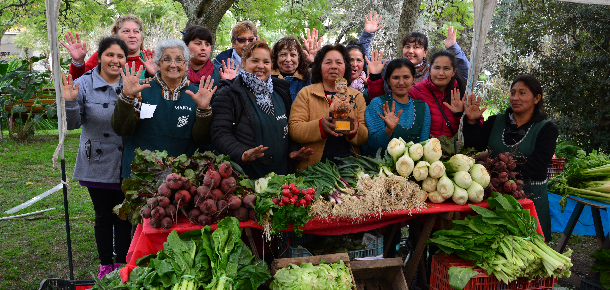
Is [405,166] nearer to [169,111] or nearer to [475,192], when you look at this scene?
[475,192]

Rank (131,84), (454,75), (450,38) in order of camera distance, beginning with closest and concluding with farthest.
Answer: (131,84), (454,75), (450,38)

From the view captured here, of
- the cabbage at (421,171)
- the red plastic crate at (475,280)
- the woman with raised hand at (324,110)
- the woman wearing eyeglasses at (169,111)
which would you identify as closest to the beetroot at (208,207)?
the woman wearing eyeglasses at (169,111)

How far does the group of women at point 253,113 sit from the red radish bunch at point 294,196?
430 mm

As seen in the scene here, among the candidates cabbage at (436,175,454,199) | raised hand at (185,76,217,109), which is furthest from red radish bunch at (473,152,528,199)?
raised hand at (185,76,217,109)

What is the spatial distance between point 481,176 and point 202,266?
225 centimetres

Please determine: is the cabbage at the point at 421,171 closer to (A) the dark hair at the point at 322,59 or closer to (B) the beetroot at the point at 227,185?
(A) the dark hair at the point at 322,59

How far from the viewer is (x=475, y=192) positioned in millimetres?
3227

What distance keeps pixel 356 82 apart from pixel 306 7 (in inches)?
283

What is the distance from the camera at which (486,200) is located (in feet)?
11.1

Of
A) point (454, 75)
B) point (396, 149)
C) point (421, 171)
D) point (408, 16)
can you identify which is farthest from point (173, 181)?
point (408, 16)

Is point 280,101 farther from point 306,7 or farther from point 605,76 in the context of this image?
point 306,7

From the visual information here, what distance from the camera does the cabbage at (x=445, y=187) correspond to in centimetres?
322

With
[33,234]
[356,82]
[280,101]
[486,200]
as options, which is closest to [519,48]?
[356,82]

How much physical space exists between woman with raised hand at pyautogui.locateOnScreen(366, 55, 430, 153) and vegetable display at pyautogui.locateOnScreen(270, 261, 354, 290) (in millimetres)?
1345
